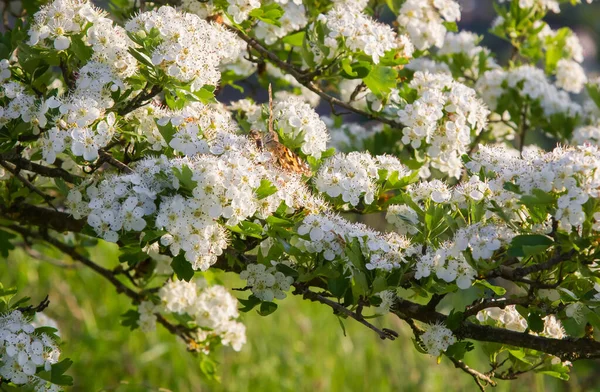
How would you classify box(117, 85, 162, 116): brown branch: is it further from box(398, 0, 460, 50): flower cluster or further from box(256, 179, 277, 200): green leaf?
box(398, 0, 460, 50): flower cluster

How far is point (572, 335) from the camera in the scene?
188cm

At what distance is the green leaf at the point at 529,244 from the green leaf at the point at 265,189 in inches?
22.7

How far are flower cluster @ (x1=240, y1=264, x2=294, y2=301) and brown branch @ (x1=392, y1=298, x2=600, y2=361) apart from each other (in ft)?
1.00

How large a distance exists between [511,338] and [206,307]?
1389mm

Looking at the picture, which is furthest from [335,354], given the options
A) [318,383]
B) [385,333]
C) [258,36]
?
[385,333]

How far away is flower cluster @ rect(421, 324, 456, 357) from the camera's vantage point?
6.64 feet

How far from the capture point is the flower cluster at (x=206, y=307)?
3.02 meters

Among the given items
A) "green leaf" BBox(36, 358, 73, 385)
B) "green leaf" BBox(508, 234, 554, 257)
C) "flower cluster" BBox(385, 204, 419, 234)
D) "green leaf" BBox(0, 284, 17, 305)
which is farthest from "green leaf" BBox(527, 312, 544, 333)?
"green leaf" BBox(0, 284, 17, 305)

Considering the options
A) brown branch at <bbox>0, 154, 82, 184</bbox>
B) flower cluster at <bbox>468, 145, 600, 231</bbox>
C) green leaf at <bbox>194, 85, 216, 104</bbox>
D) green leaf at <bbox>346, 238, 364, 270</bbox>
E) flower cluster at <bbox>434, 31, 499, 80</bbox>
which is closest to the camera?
flower cluster at <bbox>468, 145, 600, 231</bbox>

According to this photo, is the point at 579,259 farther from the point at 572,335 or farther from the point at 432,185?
the point at 432,185

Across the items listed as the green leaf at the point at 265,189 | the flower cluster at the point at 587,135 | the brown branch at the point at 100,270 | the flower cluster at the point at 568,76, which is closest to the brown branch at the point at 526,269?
the green leaf at the point at 265,189

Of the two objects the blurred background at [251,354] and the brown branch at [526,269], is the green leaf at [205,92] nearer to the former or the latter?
the brown branch at [526,269]

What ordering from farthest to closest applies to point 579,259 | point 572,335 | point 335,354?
point 335,354
point 572,335
point 579,259

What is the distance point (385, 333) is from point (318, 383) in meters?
2.87
